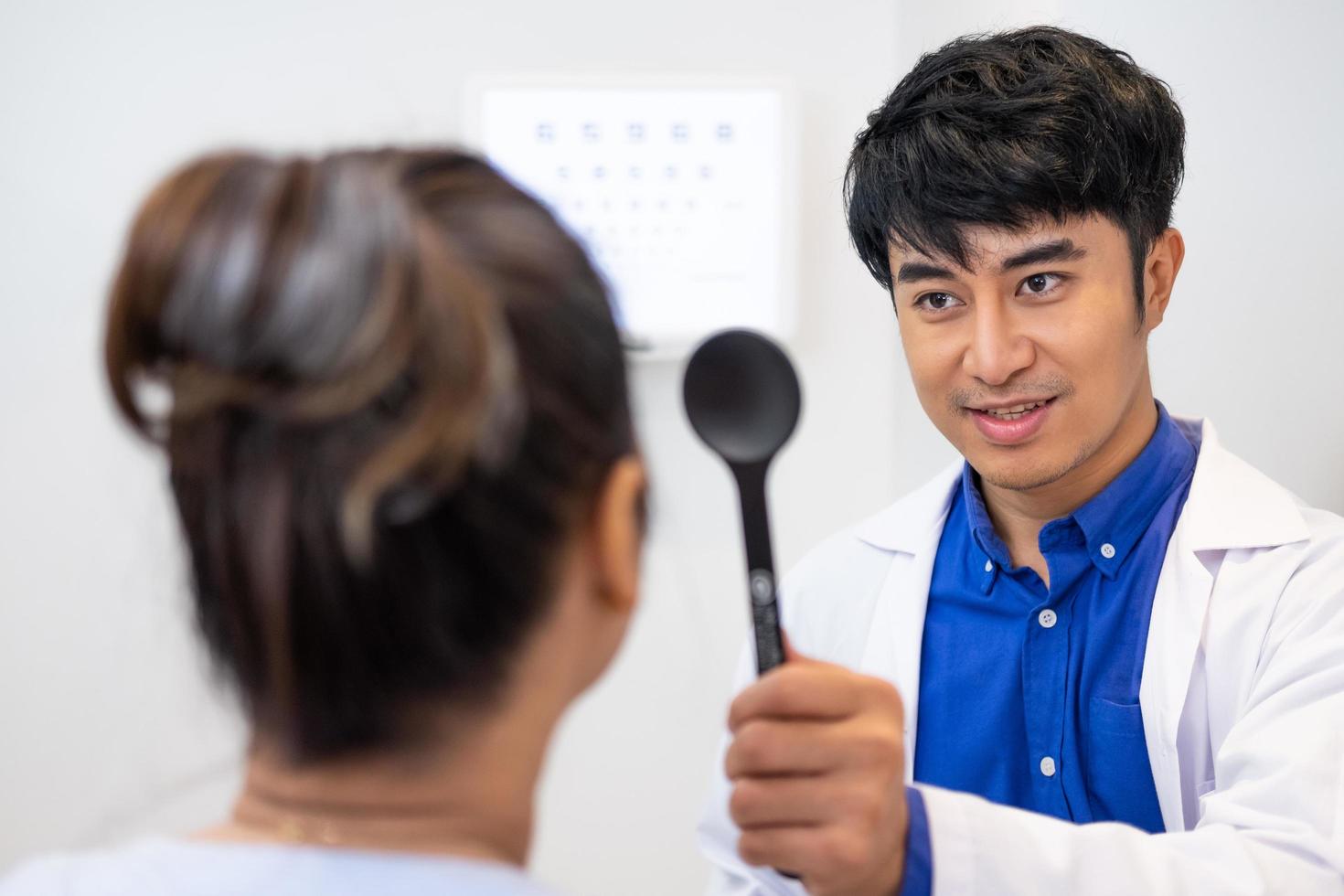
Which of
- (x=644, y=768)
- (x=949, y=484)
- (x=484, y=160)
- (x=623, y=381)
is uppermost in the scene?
(x=484, y=160)

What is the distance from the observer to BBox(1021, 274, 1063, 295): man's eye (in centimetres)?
107

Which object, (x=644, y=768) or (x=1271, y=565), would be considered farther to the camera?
(x=644, y=768)

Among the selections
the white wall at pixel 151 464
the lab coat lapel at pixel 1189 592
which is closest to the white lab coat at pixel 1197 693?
the lab coat lapel at pixel 1189 592

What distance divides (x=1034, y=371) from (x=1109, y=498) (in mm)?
149

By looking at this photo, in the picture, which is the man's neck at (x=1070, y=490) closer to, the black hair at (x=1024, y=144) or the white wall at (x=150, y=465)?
the black hair at (x=1024, y=144)

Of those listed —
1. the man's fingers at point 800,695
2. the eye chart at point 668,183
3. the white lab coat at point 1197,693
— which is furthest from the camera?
the eye chart at point 668,183

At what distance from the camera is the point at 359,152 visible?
1.75 ft

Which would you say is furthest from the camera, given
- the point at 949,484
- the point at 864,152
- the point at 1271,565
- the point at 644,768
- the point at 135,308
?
the point at 644,768

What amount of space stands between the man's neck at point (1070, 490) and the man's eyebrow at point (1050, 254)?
0.56 feet

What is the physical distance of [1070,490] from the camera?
1.16 metres

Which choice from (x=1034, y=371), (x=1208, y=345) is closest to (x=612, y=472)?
(x=1034, y=371)

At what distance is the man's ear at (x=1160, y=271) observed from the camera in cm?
113

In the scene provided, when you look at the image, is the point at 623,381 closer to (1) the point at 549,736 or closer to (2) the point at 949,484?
(1) the point at 549,736

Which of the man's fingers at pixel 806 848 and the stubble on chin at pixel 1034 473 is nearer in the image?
the man's fingers at pixel 806 848
